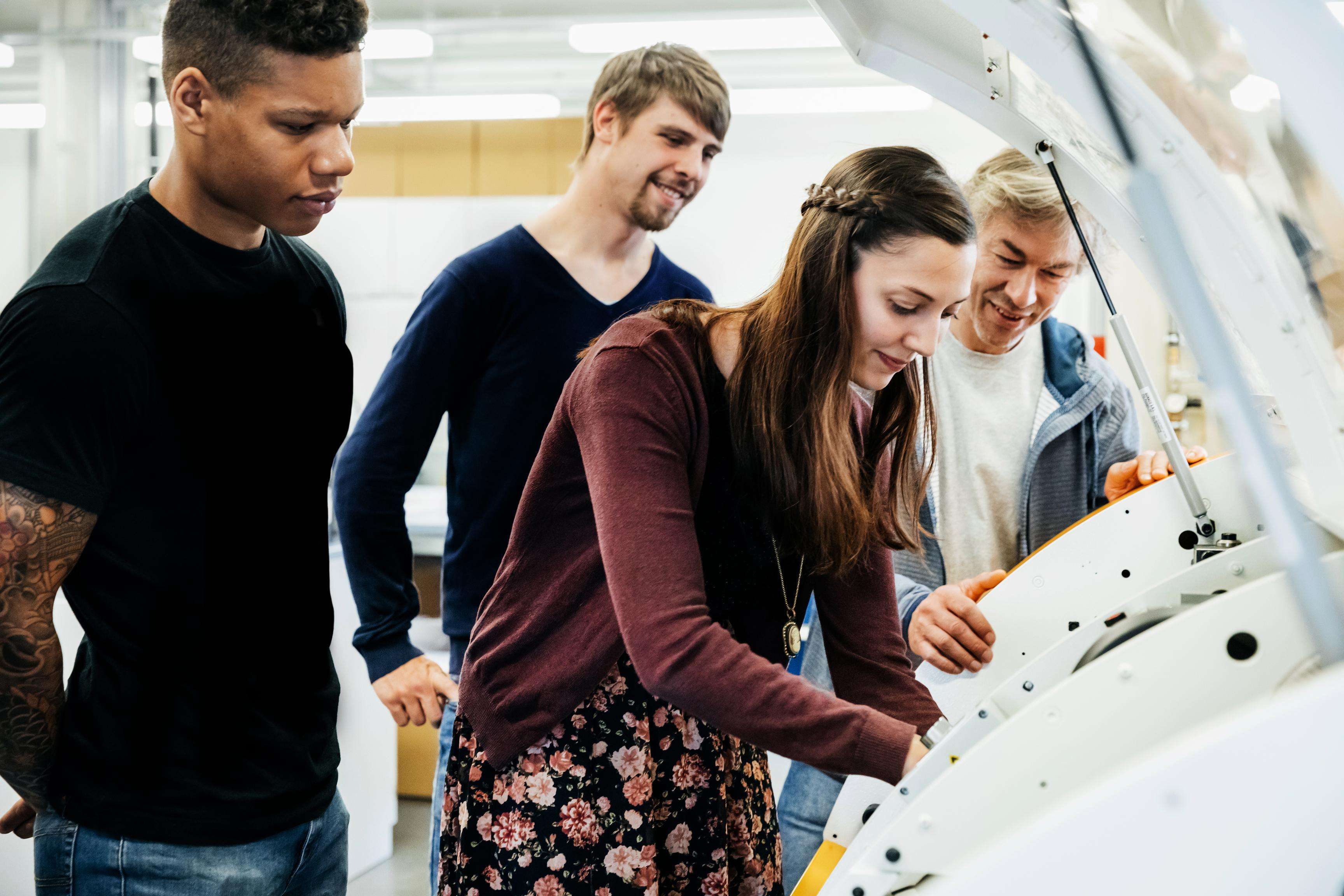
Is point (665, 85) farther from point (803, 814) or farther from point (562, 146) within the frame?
point (562, 146)

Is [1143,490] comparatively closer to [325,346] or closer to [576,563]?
[576,563]

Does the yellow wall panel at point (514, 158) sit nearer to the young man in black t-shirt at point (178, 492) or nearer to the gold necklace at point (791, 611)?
the young man in black t-shirt at point (178, 492)

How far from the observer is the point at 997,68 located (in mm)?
886

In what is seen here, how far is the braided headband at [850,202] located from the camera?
0.99 m

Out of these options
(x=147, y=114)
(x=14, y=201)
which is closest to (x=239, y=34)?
(x=14, y=201)

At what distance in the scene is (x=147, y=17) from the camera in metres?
3.63

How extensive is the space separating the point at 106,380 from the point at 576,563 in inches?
17.1

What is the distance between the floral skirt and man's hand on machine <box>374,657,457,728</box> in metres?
0.30

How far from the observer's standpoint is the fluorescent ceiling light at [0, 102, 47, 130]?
3508 millimetres

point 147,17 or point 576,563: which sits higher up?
point 147,17

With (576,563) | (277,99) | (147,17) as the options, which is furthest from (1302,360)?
(147,17)

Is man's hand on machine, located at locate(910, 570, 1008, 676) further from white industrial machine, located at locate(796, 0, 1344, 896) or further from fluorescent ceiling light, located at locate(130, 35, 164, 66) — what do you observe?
fluorescent ceiling light, located at locate(130, 35, 164, 66)

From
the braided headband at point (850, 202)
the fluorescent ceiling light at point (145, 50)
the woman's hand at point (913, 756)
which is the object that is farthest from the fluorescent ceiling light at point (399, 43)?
the woman's hand at point (913, 756)

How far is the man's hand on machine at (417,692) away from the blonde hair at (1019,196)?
96cm
